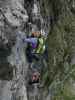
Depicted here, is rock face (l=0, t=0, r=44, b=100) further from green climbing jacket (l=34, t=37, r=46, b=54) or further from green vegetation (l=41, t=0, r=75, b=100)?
green vegetation (l=41, t=0, r=75, b=100)

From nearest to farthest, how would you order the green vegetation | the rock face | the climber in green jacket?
the rock face → the climber in green jacket → the green vegetation

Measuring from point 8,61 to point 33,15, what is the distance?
70 centimetres

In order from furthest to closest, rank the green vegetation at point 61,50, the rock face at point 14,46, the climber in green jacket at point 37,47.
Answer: the green vegetation at point 61,50
the climber in green jacket at point 37,47
the rock face at point 14,46

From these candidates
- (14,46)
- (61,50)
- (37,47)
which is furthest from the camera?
(61,50)

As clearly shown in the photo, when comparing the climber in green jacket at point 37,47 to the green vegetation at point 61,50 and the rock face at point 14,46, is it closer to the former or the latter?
the rock face at point 14,46

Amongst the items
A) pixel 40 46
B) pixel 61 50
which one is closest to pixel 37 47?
pixel 40 46

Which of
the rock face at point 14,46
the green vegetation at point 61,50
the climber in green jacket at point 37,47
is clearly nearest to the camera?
the rock face at point 14,46

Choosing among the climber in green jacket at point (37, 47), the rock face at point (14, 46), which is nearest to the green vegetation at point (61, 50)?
the climber in green jacket at point (37, 47)

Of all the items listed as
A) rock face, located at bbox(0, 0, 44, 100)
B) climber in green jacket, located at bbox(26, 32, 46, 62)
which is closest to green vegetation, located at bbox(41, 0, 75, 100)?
climber in green jacket, located at bbox(26, 32, 46, 62)

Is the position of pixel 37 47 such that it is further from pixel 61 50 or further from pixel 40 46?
pixel 61 50

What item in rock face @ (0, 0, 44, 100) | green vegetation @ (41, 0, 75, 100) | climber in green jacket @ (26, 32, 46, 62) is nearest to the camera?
rock face @ (0, 0, 44, 100)

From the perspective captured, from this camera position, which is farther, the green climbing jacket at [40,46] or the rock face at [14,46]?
the green climbing jacket at [40,46]

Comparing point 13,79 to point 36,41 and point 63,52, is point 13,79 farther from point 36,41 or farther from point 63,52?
point 63,52

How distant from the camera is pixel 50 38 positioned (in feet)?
13.6
